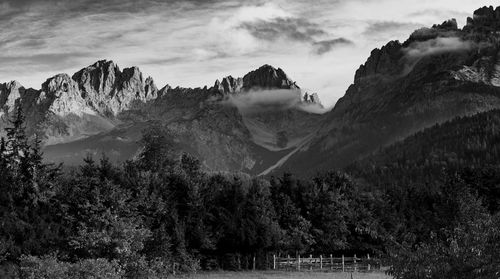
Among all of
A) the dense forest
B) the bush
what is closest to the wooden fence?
the dense forest

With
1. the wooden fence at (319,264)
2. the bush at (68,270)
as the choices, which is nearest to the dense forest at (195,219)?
the bush at (68,270)

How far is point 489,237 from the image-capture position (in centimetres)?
2405

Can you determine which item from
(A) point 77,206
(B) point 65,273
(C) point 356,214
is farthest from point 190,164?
(B) point 65,273

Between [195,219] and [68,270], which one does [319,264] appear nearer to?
[195,219]

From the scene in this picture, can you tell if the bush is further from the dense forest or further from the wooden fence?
the wooden fence

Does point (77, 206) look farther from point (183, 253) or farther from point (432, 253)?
point (432, 253)

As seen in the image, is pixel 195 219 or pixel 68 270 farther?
pixel 195 219

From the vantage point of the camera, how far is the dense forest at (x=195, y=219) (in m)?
40.0

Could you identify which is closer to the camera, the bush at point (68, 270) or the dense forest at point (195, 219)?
the dense forest at point (195, 219)

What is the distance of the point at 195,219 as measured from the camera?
91688 millimetres

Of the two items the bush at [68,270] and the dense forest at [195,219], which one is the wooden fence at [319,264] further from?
the bush at [68,270]

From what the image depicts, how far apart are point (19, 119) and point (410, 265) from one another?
254 ft

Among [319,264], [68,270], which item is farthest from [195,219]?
[68,270]

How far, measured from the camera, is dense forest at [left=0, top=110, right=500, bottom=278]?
131 feet
